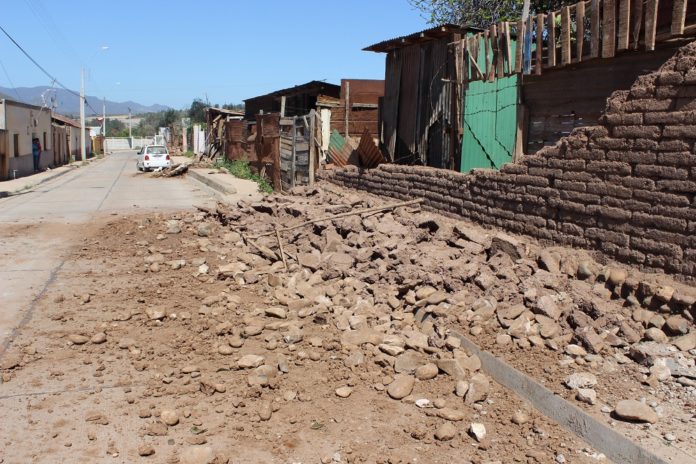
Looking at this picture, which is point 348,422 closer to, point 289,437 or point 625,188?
point 289,437

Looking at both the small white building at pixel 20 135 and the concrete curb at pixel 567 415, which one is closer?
the concrete curb at pixel 567 415

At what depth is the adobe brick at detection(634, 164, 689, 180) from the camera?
17.4ft

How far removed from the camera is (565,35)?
711 cm

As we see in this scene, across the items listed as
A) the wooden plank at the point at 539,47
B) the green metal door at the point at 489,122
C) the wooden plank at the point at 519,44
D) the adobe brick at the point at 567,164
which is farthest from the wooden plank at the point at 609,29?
the green metal door at the point at 489,122

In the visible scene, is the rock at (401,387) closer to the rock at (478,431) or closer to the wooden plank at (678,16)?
the rock at (478,431)

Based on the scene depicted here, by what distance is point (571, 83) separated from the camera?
7754mm

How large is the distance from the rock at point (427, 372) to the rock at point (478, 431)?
0.76 m

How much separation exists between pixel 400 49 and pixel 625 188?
22.7 feet

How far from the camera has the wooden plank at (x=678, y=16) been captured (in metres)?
5.61

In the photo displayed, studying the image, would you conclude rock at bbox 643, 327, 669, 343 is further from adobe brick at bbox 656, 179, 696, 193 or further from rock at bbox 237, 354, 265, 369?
rock at bbox 237, 354, 265, 369

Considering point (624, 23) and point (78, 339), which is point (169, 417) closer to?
point (78, 339)

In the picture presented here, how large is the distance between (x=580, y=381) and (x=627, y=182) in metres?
2.11

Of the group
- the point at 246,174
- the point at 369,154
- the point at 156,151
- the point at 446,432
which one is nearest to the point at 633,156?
the point at 446,432

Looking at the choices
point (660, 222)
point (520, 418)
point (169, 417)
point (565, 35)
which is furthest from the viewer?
point (565, 35)
